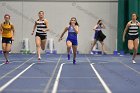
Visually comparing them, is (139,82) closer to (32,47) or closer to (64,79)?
(64,79)

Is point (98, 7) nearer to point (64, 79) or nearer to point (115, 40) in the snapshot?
point (115, 40)

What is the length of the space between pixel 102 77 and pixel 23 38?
13985mm

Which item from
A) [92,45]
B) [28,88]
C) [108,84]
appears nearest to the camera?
[28,88]

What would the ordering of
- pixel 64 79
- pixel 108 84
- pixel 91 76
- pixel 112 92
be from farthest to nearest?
pixel 91 76, pixel 64 79, pixel 108 84, pixel 112 92

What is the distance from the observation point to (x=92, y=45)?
2223cm

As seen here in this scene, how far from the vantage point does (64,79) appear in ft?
29.3

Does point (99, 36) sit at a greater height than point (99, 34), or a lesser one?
lesser

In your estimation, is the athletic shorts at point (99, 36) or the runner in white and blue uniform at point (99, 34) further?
the athletic shorts at point (99, 36)

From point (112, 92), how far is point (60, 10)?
16.4 meters

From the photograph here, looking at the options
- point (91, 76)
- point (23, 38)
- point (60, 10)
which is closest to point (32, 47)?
point (23, 38)

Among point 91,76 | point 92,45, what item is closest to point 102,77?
point 91,76

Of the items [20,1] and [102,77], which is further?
[20,1]

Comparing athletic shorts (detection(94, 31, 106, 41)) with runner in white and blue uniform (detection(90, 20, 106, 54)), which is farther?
athletic shorts (detection(94, 31, 106, 41))

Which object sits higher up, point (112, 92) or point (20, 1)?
point (20, 1)
